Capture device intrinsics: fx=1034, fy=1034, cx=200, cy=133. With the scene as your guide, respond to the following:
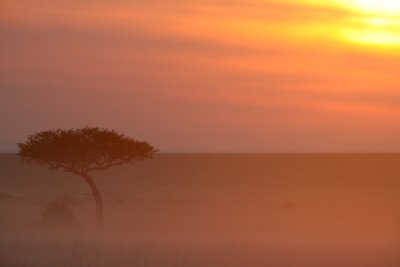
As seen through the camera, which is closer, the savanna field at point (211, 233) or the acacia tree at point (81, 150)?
the savanna field at point (211, 233)

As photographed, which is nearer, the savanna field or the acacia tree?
the savanna field

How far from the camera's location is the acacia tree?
3809 cm

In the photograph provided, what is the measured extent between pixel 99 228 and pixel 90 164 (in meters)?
4.60

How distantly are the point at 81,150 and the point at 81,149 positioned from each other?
1.9 inches

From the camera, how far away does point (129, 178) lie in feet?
384

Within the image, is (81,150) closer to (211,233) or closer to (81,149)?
(81,149)

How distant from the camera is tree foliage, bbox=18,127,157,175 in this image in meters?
38.1

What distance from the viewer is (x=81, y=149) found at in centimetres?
3819

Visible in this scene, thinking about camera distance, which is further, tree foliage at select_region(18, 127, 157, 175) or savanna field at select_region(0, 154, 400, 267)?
tree foliage at select_region(18, 127, 157, 175)

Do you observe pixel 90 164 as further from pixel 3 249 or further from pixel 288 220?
pixel 3 249

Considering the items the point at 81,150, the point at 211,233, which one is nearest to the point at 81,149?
the point at 81,150

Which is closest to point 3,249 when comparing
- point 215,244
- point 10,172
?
point 215,244

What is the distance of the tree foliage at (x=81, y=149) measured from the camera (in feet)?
125

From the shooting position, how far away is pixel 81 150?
38219mm
